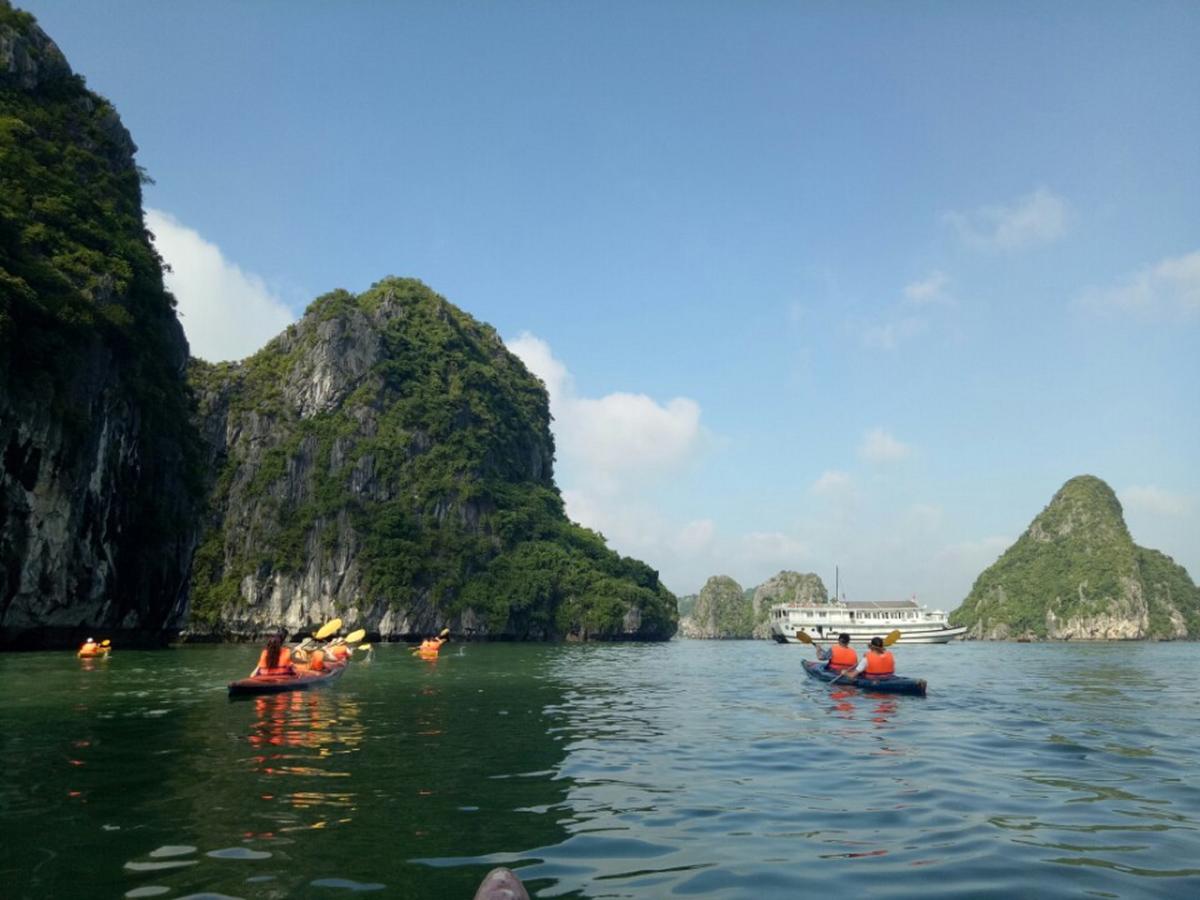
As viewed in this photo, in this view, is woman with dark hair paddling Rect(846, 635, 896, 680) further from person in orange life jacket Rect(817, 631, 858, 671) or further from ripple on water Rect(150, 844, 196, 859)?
ripple on water Rect(150, 844, 196, 859)

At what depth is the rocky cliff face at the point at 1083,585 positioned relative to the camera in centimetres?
13400

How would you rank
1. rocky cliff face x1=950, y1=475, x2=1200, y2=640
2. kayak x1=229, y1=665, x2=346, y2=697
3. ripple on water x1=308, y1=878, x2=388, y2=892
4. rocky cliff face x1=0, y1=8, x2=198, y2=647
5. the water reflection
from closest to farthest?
ripple on water x1=308, y1=878, x2=388, y2=892 → the water reflection → kayak x1=229, y1=665, x2=346, y2=697 → rocky cliff face x1=0, y1=8, x2=198, y2=647 → rocky cliff face x1=950, y1=475, x2=1200, y2=640

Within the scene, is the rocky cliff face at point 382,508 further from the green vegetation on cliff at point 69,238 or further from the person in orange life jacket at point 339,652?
the person in orange life jacket at point 339,652

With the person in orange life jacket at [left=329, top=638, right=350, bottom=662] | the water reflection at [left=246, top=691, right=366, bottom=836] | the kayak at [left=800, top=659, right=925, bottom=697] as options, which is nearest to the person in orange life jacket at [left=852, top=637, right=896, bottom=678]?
the kayak at [left=800, top=659, right=925, bottom=697]

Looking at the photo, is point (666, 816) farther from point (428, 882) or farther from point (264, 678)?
point (264, 678)

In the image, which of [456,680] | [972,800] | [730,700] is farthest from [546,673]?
[972,800]

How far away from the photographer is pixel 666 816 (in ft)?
26.2

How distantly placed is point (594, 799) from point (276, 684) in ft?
42.7

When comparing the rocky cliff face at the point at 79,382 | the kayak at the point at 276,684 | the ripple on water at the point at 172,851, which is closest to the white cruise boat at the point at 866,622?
the rocky cliff face at the point at 79,382

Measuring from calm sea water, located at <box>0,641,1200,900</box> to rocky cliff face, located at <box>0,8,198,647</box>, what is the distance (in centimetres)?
2141

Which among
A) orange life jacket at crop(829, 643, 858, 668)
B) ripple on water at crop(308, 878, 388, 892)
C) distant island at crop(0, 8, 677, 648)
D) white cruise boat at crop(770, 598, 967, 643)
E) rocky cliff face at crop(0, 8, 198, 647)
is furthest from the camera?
white cruise boat at crop(770, 598, 967, 643)

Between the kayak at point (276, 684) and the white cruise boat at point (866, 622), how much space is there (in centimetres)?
6621

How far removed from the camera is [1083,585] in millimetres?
139000

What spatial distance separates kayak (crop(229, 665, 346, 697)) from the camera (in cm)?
1864
